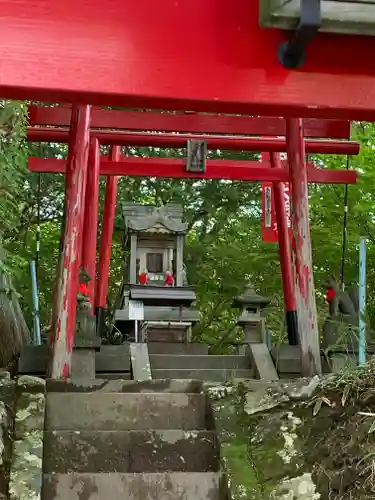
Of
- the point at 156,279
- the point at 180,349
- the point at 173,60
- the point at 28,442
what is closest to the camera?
the point at 173,60

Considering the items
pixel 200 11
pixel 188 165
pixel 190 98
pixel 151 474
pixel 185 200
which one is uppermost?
pixel 185 200

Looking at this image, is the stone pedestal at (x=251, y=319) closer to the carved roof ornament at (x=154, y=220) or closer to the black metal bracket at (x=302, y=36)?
the carved roof ornament at (x=154, y=220)

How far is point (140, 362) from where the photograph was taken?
573 cm

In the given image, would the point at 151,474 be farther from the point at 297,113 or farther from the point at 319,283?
the point at 319,283

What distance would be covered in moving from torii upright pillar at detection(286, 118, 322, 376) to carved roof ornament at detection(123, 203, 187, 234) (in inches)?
105

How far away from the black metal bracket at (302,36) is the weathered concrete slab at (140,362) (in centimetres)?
379

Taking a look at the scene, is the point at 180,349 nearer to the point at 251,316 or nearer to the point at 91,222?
the point at 251,316

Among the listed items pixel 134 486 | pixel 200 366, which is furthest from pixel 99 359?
pixel 134 486

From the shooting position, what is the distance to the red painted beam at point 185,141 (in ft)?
27.2

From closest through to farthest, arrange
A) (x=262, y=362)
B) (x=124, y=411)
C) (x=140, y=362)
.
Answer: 1. (x=124, y=411)
2. (x=140, y=362)
3. (x=262, y=362)

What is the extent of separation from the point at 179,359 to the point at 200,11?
434 cm

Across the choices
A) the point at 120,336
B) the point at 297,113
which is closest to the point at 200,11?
the point at 297,113

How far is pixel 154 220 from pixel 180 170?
0.91 metres

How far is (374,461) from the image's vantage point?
9.22 feet
